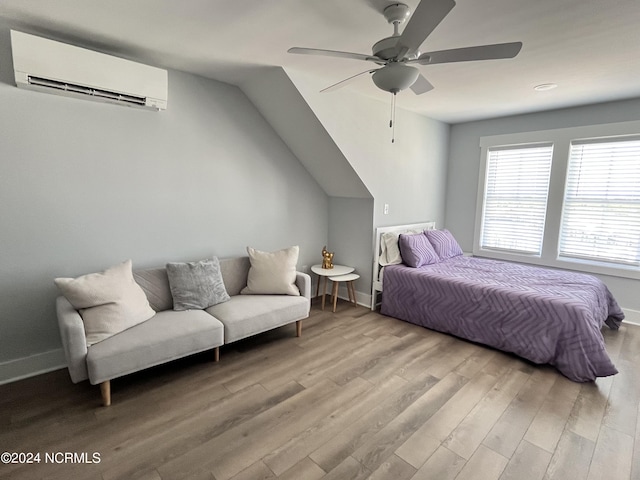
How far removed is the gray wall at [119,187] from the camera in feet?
7.70

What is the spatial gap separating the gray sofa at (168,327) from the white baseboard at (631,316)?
362 centimetres

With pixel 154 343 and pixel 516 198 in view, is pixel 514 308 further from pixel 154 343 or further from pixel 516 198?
pixel 154 343

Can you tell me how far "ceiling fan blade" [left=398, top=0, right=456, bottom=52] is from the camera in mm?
1365

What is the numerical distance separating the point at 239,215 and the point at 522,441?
3.01m

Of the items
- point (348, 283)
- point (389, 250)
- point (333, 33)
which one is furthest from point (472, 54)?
point (348, 283)

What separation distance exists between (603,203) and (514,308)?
81.1 inches

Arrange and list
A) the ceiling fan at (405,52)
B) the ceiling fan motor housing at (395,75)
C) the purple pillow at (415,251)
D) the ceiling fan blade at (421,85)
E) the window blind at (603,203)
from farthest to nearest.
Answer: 1. the purple pillow at (415,251)
2. the window blind at (603,203)
3. the ceiling fan blade at (421,85)
4. the ceiling fan motor housing at (395,75)
5. the ceiling fan at (405,52)

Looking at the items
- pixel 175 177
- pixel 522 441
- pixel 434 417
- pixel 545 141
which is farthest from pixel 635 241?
pixel 175 177

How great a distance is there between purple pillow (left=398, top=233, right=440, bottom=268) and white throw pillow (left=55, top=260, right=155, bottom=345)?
274 cm

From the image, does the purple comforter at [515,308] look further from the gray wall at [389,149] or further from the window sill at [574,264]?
the gray wall at [389,149]

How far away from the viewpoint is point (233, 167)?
3457 mm

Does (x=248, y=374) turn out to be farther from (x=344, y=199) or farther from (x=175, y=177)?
(x=344, y=199)

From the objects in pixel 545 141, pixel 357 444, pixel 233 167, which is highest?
pixel 545 141

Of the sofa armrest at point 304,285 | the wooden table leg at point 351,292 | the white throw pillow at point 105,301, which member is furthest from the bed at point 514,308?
the white throw pillow at point 105,301
